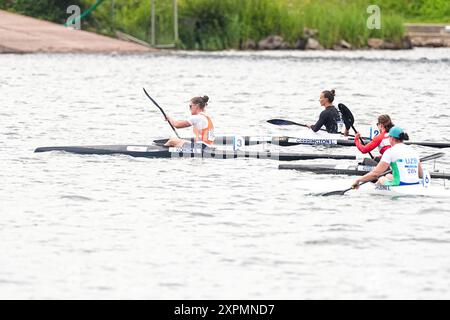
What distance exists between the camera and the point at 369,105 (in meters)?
44.7

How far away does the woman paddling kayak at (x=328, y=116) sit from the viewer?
28406 mm

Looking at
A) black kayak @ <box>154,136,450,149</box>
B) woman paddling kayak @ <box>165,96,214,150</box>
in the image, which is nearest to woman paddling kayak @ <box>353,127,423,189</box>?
woman paddling kayak @ <box>165,96,214,150</box>

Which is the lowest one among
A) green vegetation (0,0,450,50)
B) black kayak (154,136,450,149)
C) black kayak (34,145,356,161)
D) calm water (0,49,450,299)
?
calm water (0,49,450,299)

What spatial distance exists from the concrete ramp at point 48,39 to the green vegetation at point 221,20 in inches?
57.6

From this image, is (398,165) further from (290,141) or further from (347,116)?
(290,141)

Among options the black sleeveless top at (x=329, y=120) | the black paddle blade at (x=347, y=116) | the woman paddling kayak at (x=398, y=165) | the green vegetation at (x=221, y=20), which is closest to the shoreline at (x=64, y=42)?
the green vegetation at (x=221, y=20)

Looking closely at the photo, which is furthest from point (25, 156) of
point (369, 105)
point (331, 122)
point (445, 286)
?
point (369, 105)

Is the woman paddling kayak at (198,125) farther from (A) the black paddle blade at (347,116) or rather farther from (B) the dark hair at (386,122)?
(B) the dark hair at (386,122)

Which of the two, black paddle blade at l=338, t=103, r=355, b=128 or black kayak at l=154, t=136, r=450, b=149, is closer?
black paddle blade at l=338, t=103, r=355, b=128

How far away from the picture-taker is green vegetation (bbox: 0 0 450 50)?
230ft

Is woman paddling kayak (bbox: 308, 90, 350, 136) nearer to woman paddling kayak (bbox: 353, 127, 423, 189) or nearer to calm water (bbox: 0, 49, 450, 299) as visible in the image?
calm water (bbox: 0, 49, 450, 299)

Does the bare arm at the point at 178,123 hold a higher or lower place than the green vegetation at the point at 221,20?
lower

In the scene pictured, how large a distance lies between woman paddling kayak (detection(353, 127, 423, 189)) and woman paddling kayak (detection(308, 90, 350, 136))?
656 centimetres

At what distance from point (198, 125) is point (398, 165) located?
247 inches
